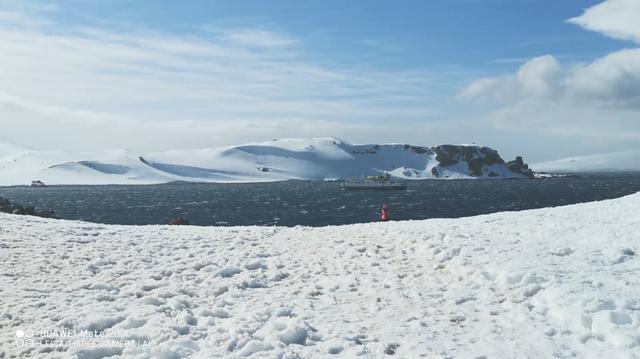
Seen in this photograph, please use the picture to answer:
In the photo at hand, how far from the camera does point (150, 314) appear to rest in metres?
12.4

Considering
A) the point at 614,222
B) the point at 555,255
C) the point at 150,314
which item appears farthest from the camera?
the point at 614,222

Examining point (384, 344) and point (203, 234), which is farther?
point (203, 234)

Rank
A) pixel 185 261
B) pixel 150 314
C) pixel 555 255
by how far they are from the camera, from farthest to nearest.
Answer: pixel 185 261, pixel 555 255, pixel 150 314

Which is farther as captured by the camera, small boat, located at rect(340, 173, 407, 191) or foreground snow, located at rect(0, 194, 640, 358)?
small boat, located at rect(340, 173, 407, 191)

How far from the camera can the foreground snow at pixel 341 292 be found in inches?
420

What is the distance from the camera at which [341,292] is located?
13.9m

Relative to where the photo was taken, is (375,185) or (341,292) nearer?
(341,292)

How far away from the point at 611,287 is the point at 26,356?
11848 millimetres

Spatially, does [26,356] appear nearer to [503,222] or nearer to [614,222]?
[503,222]

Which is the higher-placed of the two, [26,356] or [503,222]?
[503,222]

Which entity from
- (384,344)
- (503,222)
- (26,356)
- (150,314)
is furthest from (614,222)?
(26,356)

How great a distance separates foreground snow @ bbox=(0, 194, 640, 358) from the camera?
10656 millimetres

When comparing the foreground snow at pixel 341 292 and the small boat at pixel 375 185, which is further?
the small boat at pixel 375 185

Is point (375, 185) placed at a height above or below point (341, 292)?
below
